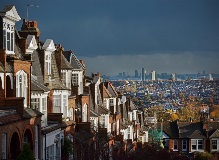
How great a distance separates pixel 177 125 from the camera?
91.0 metres

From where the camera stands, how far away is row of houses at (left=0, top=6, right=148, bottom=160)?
2659cm

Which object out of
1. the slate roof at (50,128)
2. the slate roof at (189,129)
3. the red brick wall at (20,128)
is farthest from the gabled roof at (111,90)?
the slate roof at (189,129)

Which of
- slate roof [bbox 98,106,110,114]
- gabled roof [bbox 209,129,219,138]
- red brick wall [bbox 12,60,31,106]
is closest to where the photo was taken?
red brick wall [bbox 12,60,31,106]

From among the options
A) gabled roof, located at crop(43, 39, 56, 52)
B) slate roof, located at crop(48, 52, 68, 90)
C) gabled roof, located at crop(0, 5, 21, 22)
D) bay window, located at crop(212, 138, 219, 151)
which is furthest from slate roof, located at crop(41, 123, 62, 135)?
bay window, located at crop(212, 138, 219, 151)

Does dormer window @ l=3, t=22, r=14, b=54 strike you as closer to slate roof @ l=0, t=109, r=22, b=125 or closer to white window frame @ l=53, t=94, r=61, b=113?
slate roof @ l=0, t=109, r=22, b=125

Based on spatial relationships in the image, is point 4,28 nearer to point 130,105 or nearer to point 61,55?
point 61,55

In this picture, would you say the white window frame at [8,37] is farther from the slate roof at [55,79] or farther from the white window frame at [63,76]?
the white window frame at [63,76]

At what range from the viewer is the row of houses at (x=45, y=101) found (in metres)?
26.6

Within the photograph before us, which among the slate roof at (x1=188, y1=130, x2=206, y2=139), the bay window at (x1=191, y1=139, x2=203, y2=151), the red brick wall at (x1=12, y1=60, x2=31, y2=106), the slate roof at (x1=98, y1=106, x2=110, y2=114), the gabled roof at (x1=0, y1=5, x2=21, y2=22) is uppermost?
the gabled roof at (x1=0, y1=5, x2=21, y2=22)

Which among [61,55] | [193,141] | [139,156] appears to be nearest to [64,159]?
[61,55]

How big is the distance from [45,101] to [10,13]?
6.26 meters

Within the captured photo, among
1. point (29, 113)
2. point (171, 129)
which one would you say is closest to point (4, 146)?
point (29, 113)

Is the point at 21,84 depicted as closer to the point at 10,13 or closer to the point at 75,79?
the point at 10,13

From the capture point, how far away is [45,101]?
A: 3319 cm
